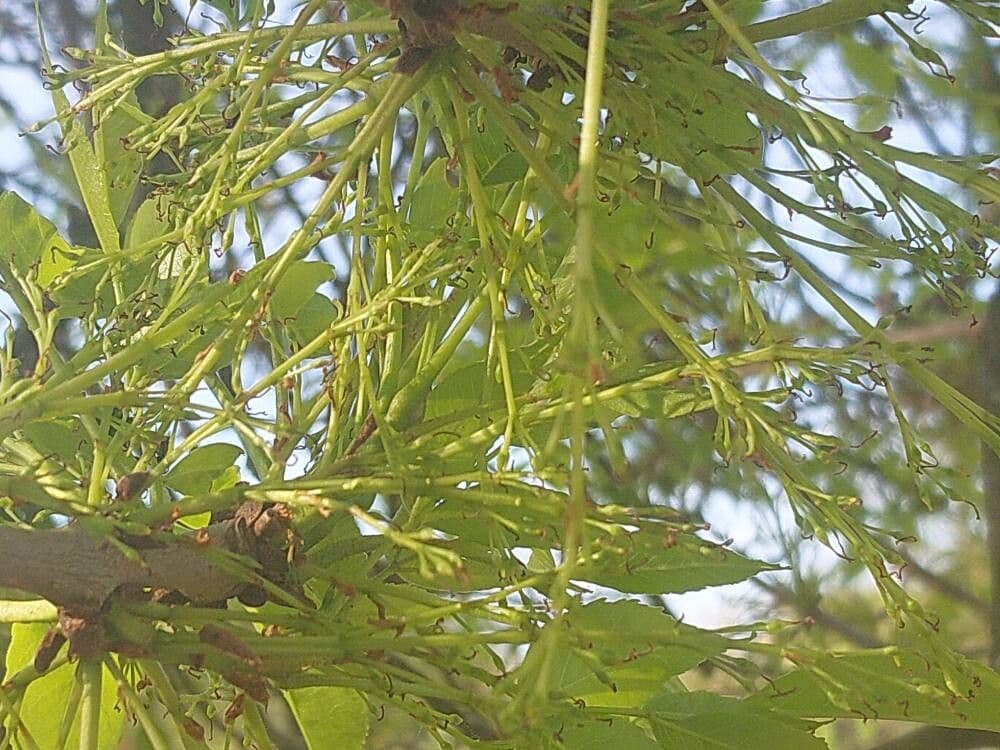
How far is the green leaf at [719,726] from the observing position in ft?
1.21

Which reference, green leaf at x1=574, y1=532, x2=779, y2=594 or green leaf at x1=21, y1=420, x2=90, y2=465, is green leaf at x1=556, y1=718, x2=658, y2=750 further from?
green leaf at x1=21, y1=420, x2=90, y2=465

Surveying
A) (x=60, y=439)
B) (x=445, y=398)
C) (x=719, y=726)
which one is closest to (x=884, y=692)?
(x=719, y=726)

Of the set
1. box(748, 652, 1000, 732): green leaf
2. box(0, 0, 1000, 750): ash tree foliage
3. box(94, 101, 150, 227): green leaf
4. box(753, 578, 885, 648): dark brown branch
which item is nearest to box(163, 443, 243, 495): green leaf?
box(0, 0, 1000, 750): ash tree foliage

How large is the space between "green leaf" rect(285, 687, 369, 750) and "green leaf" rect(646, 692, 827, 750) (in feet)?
0.45

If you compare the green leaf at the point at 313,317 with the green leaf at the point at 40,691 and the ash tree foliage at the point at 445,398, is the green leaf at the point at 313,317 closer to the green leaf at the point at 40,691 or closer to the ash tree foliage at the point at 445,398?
the ash tree foliage at the point at 445,398

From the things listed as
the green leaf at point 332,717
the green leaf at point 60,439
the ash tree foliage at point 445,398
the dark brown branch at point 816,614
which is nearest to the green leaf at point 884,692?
the ash tree foliage at point 445,398

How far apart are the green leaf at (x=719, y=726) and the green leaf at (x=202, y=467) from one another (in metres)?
0.19

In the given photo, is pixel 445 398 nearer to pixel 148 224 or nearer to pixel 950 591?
pixel 148 224

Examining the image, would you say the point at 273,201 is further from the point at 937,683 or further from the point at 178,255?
the point at 937,683

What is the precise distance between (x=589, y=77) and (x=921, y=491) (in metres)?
0.20

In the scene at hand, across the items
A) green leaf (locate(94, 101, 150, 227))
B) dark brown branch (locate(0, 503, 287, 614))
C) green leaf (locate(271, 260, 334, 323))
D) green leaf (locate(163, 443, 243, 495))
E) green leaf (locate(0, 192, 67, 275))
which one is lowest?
dark brown branch (locate(0, 503, 287, 614))

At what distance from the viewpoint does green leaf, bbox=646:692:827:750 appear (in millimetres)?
368

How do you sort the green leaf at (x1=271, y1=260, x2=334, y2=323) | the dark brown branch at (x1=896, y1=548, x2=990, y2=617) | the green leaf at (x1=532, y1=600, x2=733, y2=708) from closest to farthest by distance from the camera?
the green leaf at (x1=532, y1=600, x2=733, y2=708) < the green leaf at (x1=271, y1=260, x2=334, y2=323) < the dark brown branch at (x1=896, y1=548, x2=990, y2=617)

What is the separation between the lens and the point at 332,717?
18.6 inches
